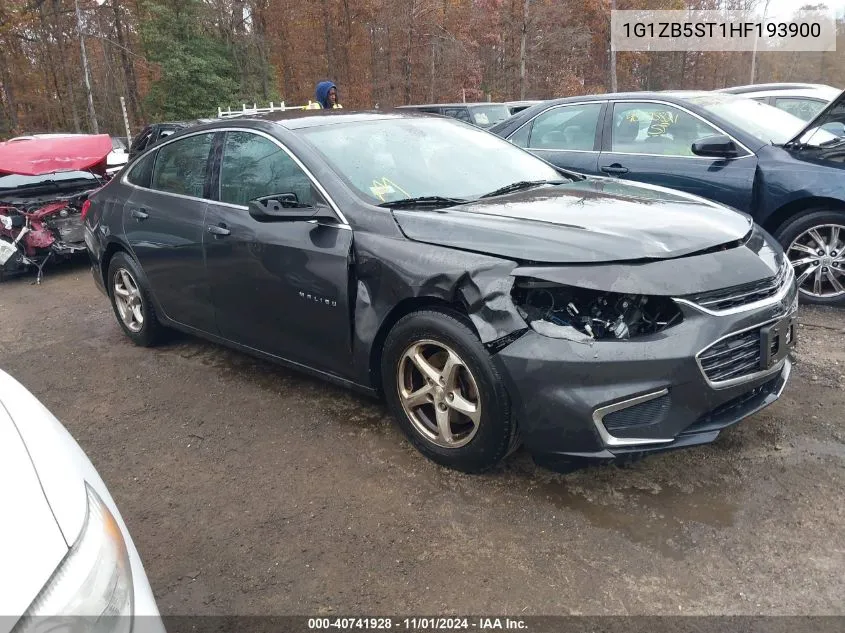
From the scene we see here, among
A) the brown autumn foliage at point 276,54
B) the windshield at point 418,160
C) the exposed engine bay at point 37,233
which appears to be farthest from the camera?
the brown autumn foliage at point 276,54

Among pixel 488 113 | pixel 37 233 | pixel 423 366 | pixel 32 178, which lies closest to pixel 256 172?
pixel 423 366

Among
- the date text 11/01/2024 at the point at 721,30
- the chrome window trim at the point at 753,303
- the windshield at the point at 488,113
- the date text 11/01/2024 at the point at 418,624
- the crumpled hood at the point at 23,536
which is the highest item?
the date text 11/01/2024 at the point at 721,30

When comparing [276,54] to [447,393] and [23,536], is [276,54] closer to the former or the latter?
[447,393]

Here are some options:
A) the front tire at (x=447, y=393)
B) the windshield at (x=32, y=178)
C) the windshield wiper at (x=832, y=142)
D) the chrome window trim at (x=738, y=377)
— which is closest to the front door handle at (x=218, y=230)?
the front tire at (x=447, y=393)

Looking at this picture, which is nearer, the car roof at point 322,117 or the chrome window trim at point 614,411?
the chrome window trim at point 614,411

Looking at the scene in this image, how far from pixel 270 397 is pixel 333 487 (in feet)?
3.87

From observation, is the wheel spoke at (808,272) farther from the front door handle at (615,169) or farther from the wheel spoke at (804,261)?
the front door handle at (615,169)

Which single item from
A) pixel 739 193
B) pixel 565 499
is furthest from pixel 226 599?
pixel 739 193

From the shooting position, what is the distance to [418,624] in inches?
88.9

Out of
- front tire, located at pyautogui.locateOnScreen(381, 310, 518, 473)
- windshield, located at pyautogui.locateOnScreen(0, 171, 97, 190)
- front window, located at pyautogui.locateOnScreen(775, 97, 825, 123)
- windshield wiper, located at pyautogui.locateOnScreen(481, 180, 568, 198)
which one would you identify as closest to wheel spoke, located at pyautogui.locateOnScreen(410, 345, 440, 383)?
front tire, located at pyautogui.locateOnScreen(381, 310, 518, 473)

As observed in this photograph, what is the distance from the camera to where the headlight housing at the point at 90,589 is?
121 cm

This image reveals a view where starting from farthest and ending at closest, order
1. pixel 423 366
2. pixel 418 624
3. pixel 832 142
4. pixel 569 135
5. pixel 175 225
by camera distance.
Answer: pixel 569 135, pixel 832 142, pixel 175 225, pixel 423 366, pixel 418 624

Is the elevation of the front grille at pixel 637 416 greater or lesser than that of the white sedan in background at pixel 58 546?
lesser

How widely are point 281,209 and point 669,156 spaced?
3661 millimetres
